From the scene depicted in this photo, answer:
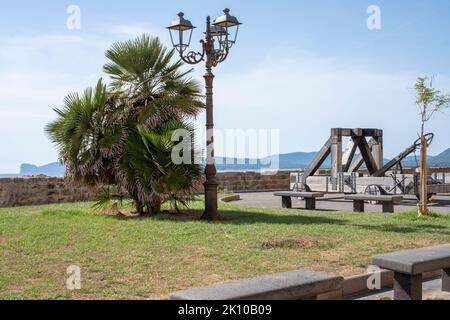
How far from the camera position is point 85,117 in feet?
40.1

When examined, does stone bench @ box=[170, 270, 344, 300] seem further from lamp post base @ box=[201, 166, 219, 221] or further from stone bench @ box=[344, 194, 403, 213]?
stone bench @ box=[344, 194, 403, 213]

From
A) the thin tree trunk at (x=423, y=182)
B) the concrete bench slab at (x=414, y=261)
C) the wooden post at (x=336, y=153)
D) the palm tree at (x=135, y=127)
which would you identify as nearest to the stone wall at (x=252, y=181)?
the wooden post at (x=336, y=153)

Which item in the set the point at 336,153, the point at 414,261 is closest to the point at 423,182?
the point at 336,153

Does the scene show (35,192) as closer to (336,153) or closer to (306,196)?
(306,196)

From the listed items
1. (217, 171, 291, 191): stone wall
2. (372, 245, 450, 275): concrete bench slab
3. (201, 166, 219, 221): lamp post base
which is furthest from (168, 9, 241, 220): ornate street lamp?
(217, 171, 291, 191): stone wall

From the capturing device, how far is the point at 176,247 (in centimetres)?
802

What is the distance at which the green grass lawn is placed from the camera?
598cm

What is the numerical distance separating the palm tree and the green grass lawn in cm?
79

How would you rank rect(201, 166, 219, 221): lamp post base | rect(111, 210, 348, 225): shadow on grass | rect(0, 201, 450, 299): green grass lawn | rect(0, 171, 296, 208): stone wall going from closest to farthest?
rect(0, 201, 450, 299): green grass lawn < rect(111, 210, 348, 225): shadow on grass < rect(201, 166, 219, 221): lamp post base < rect(0, 171, 296, 208): stone wall

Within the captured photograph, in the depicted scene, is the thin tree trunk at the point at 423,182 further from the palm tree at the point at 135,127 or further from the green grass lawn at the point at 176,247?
the palm tree at the point at 135,127
